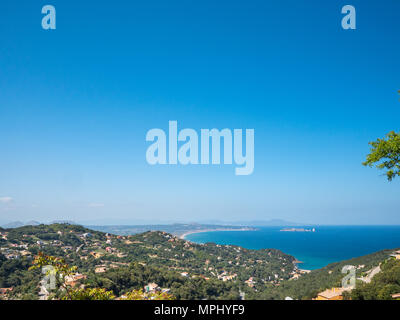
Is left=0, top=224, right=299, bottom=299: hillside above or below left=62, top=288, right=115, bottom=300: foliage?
below

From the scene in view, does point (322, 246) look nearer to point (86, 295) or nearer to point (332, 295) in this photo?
point (332, 295)

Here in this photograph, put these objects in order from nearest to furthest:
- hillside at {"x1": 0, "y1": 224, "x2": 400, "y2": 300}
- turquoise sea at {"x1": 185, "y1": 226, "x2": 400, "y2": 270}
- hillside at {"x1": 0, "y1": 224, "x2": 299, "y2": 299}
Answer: hillside at {"x1": 0, "y1": 224, "x2": 400, "y2": 300} → hillside at {"x1": 0, "y1": 224, "x2": 299, "y2": 299} → turquoise sea at {"x1": 185, "y1": 226, "x2": 400, "y2": 270}

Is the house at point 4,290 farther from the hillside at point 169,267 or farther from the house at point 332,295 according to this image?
the house at point 332,295

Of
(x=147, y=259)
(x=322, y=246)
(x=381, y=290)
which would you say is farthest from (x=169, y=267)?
(x=322, y=246)

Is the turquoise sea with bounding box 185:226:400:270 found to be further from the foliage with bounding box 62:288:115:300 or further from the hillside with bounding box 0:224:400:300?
the foliage with bounding box 62:288:115:300

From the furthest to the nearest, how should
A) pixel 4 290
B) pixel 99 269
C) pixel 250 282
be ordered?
1. pixel 250 282
2. pixel 99 269
3. pixel 4 290

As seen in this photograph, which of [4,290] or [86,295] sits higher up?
[86,295]

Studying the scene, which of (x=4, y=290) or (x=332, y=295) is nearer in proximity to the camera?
(x=332, y=295)

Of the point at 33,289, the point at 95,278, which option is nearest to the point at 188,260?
the point at 95,278

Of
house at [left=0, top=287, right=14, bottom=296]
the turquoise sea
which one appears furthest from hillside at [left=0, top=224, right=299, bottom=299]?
the turquoise sea

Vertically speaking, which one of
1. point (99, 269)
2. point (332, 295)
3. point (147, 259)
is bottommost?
point (147, 259)

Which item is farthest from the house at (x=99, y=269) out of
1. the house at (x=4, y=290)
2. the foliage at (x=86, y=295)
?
the foliage at (x=86, y=295)
